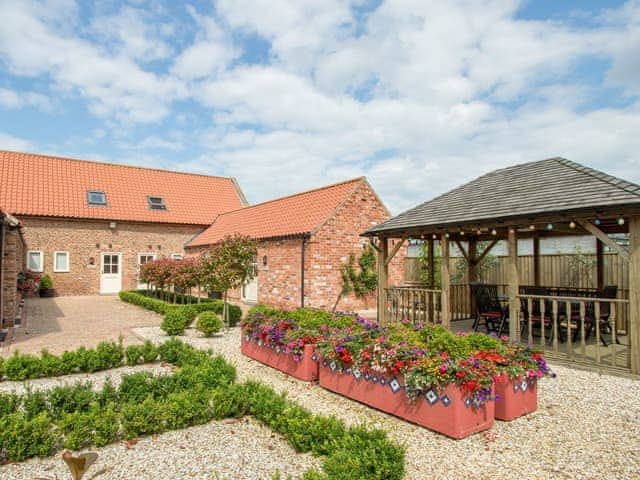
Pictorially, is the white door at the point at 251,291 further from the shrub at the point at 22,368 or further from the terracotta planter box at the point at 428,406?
the terracotta planter box at the point at 428,406

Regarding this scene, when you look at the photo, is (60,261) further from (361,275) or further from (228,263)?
(361,275)

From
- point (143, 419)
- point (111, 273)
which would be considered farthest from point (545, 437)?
point (111, 273)

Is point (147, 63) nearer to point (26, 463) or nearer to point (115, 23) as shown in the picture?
point (115, 23)

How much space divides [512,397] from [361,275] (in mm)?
10609

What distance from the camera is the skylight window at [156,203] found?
25.9 m

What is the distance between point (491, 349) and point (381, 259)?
19.2ft

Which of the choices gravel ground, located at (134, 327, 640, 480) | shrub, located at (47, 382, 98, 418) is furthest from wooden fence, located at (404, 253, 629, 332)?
shrub, located at (47, 382, 98, 418)

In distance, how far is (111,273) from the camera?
23359 millimetres

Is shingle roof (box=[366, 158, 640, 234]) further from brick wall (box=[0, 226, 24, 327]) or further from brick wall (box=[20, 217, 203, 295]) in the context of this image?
brick wall (box=[20, 217, 203, 295])

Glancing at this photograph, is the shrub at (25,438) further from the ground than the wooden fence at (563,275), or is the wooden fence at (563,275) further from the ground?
the wooden fence at (563,275)

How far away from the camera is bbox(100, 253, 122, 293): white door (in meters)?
23.1

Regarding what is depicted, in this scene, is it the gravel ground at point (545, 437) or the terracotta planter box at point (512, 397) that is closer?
the gravel ground at point (545, 437)

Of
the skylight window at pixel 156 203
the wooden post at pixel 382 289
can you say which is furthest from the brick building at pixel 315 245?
the skylight window at pixel 156 203

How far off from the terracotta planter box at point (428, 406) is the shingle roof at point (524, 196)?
415cm
